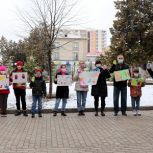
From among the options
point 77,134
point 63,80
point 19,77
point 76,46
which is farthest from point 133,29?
point 76,46

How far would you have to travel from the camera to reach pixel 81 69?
15.6 m

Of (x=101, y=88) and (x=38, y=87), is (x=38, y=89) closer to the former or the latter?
(x=38, y=87)

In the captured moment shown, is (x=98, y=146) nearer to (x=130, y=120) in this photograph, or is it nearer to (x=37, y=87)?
(x=130, y=120)

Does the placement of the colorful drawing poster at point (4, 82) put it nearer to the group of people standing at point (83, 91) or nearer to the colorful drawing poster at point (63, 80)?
the group of people standing at point (83, 91)

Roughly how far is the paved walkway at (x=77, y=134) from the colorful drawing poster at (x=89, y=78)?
3.70 feet

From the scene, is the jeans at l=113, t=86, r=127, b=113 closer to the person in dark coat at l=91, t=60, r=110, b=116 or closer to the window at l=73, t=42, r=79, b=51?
the person in dark coat at l=91, t=60, r=110, b=116

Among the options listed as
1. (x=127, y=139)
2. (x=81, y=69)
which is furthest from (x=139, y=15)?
(x=127, y=139)

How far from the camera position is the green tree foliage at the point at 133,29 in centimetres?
4309

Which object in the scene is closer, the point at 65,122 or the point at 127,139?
the point at 127,139

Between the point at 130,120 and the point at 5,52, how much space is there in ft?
198

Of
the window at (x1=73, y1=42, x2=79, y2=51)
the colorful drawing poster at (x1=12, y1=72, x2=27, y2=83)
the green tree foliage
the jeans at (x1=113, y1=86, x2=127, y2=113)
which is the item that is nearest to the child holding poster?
the jeans at (x1=113, y1=86, x2=127, y2=113)

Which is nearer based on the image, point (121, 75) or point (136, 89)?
point (121, 75)

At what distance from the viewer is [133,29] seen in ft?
145

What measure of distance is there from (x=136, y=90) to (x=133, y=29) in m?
29.7
